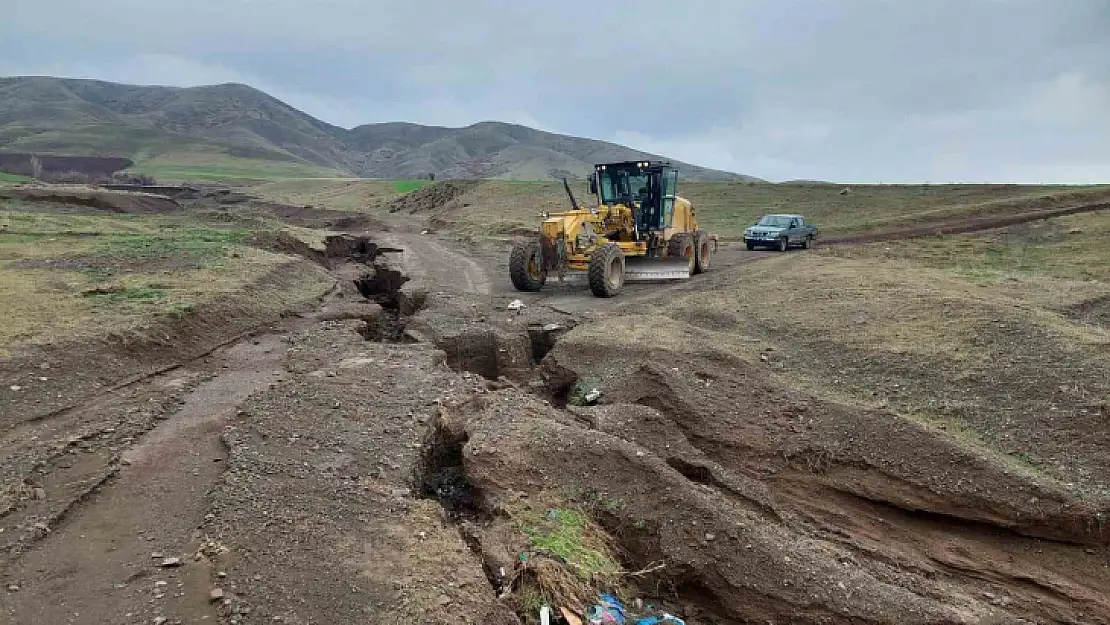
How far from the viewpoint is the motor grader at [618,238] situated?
52.4 feet

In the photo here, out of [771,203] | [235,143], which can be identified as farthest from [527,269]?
[235,143]

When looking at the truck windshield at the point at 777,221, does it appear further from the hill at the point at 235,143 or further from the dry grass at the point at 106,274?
→ the hill at the point at 235,143

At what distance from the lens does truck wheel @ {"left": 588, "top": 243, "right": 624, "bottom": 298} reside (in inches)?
594

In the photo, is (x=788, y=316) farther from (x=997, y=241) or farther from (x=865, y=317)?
(x=997, y=241)

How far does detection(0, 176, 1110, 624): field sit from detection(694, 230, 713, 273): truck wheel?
560 cm

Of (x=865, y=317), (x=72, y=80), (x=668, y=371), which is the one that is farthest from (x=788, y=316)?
(x=72, y=80)

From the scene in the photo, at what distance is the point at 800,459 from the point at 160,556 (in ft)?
20.7

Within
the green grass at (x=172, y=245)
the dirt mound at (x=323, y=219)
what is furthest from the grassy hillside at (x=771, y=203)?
the green grass at (x=172, y=245)

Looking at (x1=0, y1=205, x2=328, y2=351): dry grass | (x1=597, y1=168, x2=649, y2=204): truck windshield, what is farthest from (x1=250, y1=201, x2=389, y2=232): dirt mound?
(x1=597, y1=168, x2=649, y2=204): truck windshield

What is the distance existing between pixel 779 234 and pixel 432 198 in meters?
28.7

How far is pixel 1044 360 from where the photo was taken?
897cm

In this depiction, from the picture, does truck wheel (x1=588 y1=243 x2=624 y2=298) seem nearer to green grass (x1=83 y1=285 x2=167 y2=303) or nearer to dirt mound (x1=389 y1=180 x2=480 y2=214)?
green grass (x1=83 y1=285 x2=167 y2=303)

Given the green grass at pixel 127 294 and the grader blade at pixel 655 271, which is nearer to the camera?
the green grass at pixel 127 294

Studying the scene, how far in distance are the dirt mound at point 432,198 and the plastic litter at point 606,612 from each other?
→ 41.7 m
